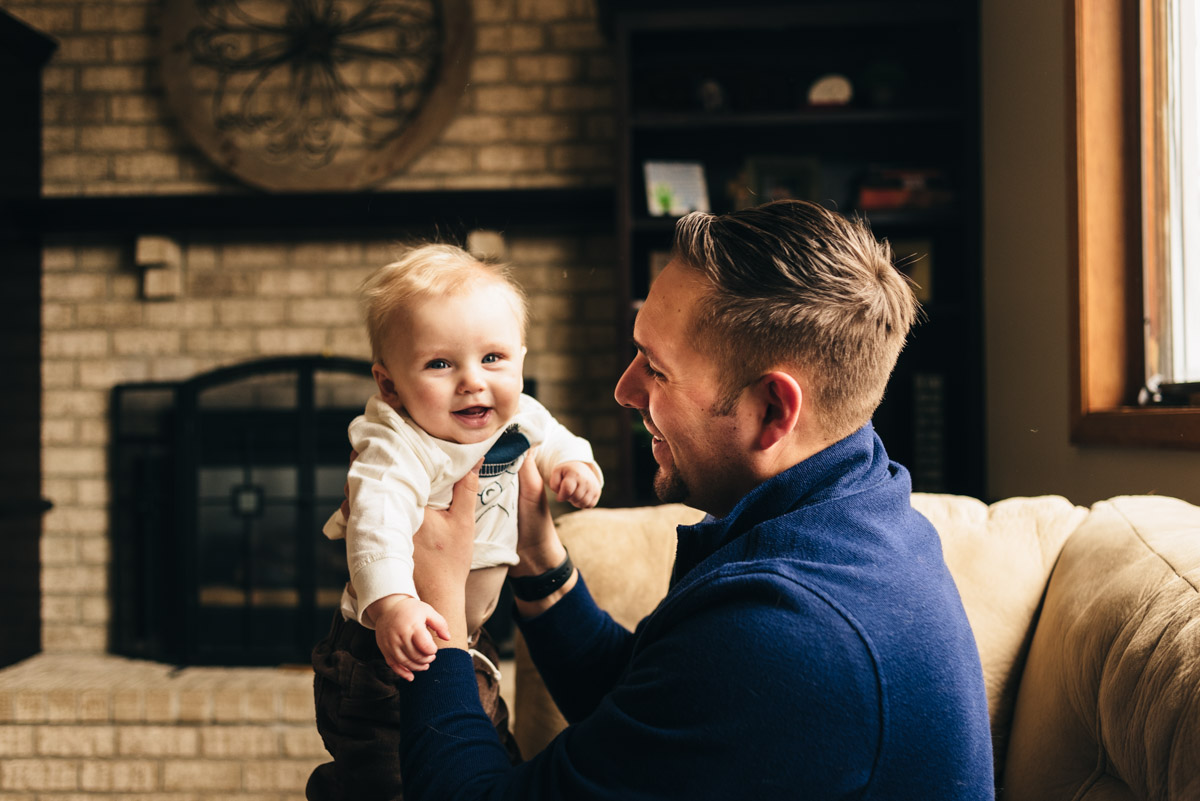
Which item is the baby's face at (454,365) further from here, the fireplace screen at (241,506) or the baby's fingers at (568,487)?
the fireplace screen at (241,506)

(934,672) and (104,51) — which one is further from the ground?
(104,51)

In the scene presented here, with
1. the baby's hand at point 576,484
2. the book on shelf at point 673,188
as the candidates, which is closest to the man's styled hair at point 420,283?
the baby's hand at point 576,484

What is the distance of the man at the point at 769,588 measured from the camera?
0.60 metres

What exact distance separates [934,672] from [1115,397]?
1.42m

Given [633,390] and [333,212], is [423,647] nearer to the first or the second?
[633,390]

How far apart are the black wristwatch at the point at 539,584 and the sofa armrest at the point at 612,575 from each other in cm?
21

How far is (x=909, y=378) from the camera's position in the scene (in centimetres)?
280

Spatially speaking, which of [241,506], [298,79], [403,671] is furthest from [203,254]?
[403,671]

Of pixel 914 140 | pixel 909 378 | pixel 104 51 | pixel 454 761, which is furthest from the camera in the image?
pixel 104 51

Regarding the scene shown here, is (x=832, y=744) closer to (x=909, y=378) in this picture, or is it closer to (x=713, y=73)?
(x=909, y=378)

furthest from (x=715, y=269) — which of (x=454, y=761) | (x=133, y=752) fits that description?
(x=133, y=752)

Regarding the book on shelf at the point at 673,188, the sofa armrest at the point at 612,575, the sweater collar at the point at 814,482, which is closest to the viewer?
the sweater collar at the point at 814,482

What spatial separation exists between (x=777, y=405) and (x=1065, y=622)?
0.50 metres

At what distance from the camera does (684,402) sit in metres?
0.83
